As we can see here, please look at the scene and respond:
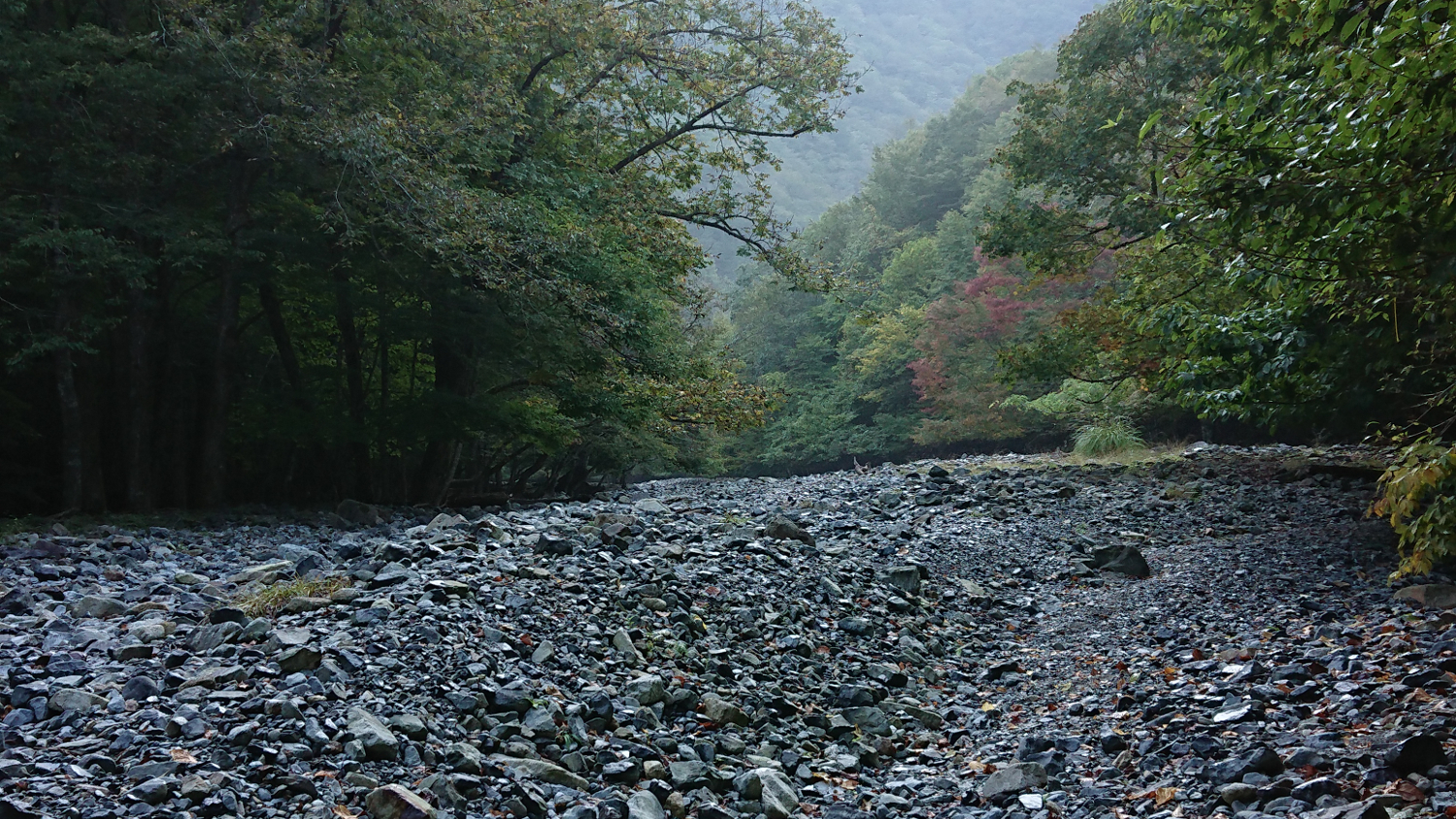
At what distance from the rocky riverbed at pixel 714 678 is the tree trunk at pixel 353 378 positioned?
17.9ft

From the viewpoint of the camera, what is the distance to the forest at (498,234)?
23.9 ft

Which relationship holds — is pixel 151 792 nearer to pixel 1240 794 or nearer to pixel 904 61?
pixel 1240 794

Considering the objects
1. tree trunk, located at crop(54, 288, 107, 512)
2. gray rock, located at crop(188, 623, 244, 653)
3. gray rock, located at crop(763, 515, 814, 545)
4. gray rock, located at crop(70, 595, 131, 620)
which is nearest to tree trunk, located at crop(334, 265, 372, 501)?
tree trunk, located at crop(54, 288, 107, 512)

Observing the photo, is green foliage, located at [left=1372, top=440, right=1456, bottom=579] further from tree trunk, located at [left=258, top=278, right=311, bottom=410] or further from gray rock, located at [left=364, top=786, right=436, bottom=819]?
tree trunk, located at [left=258, top=278, right=311, bottom=410]

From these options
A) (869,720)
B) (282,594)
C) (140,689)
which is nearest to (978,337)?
(869,720)

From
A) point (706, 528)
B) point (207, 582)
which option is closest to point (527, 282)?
point (706, 528)

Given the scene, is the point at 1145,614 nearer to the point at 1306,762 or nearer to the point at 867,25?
the point at 1306,762

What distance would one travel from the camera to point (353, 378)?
14977mm

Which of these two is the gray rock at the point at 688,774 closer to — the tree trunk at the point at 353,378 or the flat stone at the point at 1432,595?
the flat stone at the point at 1432,595

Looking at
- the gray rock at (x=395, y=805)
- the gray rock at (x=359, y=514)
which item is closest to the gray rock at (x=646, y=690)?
the gray rock at (x=395, y=805)

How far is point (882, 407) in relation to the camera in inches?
1636

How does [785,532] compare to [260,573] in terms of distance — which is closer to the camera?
[260,573]

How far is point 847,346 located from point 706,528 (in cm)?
3624

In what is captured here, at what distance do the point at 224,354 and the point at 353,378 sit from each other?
7.32 ft
